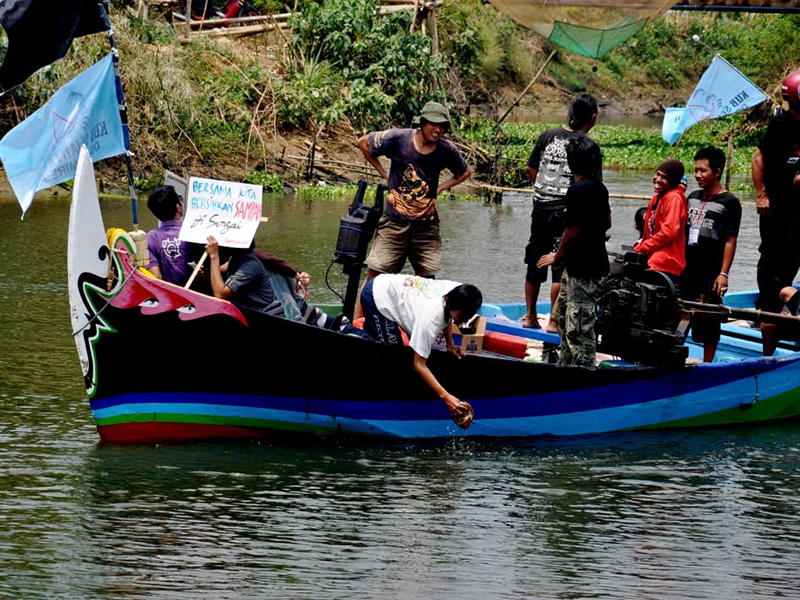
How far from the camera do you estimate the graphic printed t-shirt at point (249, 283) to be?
7.27 m

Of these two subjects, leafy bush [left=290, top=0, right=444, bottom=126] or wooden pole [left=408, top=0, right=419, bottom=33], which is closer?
leafy bush [left=290, top=0, right=444, bottom=126]

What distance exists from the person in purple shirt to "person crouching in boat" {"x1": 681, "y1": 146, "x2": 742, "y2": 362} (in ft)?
11.7

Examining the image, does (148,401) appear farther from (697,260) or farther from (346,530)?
(697,260)

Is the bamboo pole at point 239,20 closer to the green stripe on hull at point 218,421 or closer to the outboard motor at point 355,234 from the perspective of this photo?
the outboard motor at point 355,234

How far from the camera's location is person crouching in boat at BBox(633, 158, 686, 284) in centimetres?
828

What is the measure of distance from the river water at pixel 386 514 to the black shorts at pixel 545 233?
155cm

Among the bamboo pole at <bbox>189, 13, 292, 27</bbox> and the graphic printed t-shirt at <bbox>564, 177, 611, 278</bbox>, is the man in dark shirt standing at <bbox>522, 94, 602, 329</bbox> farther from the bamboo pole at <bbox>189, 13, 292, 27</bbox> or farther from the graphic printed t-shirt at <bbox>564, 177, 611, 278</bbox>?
the bamboo pole at <bbox>189, 13, 292, 27</bbox>

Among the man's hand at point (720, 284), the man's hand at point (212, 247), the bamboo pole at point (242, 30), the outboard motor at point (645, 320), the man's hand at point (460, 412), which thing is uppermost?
the bamboo pole at point (242, 30)

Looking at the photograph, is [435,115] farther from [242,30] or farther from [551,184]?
[242,30]

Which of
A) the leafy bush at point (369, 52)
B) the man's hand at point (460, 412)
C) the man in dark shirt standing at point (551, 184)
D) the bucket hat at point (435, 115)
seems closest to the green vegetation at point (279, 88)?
the leafy bush at point (369, 52)

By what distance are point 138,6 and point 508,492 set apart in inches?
706

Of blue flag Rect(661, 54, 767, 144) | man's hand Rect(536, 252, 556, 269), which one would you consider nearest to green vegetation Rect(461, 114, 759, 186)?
blue flag Rect(661, 54, 767, 144)

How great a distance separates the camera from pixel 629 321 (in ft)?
26.1

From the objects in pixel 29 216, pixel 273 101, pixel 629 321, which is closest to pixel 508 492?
pixel 629 321
